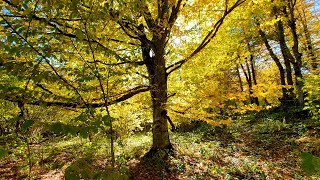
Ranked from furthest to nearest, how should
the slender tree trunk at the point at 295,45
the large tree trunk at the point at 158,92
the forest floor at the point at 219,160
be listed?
the slender tree trunk at the point at 295,45 → the large tree trunk at the point at 158,92 → the forest floor at the point at 219,160

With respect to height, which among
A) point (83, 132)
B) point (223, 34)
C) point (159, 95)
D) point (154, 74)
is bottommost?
point (83, 132)

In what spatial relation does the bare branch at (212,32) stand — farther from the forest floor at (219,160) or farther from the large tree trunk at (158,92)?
the forest floor at (219,160)

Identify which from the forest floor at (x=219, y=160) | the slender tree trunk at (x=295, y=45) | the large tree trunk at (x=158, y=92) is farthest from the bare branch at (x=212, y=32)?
the slender tree trunk at (x=295, y=45)

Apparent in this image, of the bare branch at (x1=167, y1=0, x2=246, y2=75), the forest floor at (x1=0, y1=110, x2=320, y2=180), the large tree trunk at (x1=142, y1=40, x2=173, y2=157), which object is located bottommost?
the forest floor at (x1=0, y1=110, x2=320, y2=180)

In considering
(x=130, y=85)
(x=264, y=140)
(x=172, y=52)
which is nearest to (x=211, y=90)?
Result: (x=172, y=52)

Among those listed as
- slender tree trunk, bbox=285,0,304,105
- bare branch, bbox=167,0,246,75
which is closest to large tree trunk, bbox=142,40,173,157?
bare branch, bbox=167,0,246,75

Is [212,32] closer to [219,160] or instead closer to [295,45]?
[219,160]

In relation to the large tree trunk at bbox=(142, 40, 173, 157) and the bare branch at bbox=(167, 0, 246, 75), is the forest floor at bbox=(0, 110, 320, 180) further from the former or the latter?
the bare branch at bbox=(167, 0, 246, 75)

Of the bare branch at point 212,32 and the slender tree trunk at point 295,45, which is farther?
the slender tree trunk at point 295,45

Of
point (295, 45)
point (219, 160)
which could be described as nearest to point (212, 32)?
point (219, 160)

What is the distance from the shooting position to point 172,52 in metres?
8.39

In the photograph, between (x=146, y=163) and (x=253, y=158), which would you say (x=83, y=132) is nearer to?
(x=146, y=163)

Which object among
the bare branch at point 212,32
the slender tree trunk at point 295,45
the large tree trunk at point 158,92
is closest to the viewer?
the bare branch at point 212,32

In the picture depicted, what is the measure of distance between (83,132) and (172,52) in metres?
6.67
